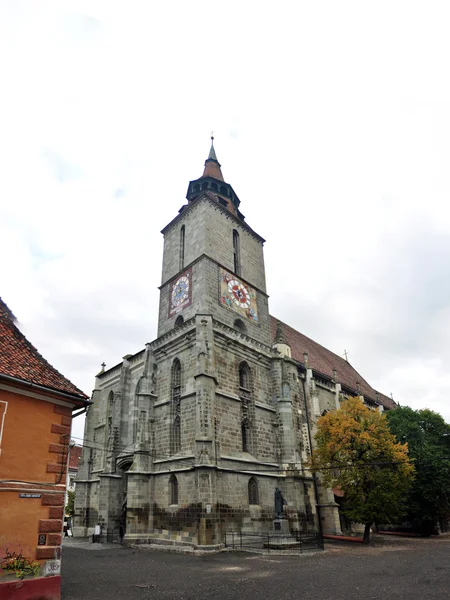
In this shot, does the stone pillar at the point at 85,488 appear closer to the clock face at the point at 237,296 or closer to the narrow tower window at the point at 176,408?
the narrow tower window at the point at 176,408

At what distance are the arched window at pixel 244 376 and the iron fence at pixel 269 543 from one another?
785cm

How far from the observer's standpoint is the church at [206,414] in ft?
66.7

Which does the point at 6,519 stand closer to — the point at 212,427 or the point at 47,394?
the point at 47,394

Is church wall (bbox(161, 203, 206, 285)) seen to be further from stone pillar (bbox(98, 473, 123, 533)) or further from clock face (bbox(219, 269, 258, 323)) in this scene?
stone pillar (bbox(98, 473, 123, 533))

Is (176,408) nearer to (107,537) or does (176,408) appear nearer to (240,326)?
(240,326)

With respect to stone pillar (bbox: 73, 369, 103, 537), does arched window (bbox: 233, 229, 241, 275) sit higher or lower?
higher

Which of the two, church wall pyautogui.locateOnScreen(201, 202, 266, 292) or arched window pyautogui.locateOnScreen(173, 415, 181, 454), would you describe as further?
church wall pyautogui.locateOnScreen(201, 202, 266, 292)

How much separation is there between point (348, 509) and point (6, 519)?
19.1m

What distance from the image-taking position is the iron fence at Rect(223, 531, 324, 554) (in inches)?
754

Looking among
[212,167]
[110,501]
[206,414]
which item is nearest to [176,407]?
[206,414]

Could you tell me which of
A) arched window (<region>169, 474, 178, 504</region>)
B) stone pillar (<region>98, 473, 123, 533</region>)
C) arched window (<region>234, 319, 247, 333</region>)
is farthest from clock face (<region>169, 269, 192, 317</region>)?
stone pillar (<region>98, 473, 123, 533</region>)

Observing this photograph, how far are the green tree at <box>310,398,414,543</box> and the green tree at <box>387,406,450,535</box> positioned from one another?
14.7 ft

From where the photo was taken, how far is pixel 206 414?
20203 millimetres

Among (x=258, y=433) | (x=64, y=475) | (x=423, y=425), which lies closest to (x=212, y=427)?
(x=258, y=433)
